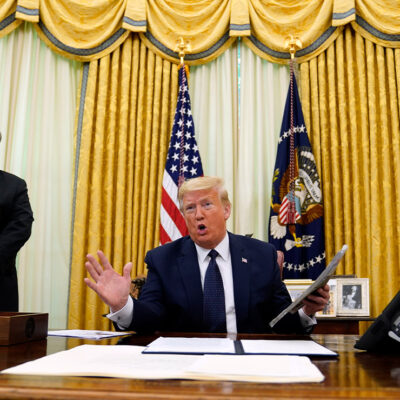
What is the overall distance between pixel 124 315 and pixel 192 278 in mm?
543

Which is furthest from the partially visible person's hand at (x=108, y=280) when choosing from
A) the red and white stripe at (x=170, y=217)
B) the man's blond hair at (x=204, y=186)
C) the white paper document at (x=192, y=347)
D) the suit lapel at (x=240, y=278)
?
the red and white stripe at (x=170, y=217)

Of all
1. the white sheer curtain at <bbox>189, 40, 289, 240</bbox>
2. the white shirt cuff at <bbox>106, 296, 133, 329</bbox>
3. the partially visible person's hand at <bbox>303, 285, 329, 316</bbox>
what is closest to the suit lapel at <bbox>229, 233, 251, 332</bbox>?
the partially visible person's hand at <bbox>303, 285, 329, 316</bbox>

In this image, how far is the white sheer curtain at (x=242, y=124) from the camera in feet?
16.0

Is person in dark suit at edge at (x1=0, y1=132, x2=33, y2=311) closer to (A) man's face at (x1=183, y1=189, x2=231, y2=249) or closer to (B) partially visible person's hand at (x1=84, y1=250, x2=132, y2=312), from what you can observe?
(A) man's face at (x1=183, y1=189, x2=231, y2=249)

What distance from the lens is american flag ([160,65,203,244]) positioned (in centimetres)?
456

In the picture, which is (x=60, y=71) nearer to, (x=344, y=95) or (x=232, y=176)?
(x=232, y=176)

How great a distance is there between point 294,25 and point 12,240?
351 cm

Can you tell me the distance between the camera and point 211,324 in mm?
2156

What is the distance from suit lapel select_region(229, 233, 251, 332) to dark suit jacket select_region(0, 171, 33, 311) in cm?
158

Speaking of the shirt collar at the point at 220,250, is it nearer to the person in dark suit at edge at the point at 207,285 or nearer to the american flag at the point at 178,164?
the person in dark suit at edge at the point at 207,285

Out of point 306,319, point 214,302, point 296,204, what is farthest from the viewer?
point 296,204

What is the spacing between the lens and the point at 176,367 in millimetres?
883

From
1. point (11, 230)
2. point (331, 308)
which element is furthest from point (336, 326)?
point (11, 230)

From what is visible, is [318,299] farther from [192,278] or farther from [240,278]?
[192,278]
